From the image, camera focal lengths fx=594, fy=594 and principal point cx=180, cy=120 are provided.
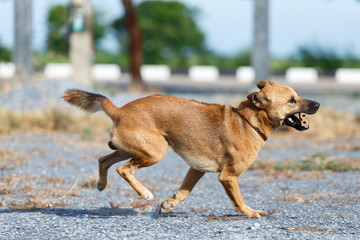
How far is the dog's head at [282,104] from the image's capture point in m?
5.37

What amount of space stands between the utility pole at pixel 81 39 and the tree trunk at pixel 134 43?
1.45m

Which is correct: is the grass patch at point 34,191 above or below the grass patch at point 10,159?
above

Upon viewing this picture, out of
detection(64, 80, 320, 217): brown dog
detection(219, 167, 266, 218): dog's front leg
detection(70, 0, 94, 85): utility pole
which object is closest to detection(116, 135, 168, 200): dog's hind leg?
detection(64, 80, 320, 217): brown dog

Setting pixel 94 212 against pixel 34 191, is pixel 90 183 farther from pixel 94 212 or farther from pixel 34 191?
pixel 94 212

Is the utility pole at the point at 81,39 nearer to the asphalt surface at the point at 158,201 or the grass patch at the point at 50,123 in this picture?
the grass patch at the point at 50,123

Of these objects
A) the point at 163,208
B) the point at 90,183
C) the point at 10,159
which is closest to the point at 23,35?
the point at 10,159

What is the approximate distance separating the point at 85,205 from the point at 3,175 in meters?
1.87

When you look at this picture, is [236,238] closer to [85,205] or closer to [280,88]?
[280,88]

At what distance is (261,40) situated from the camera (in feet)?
47.9

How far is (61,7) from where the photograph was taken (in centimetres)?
5375

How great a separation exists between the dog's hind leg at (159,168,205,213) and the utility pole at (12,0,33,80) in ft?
39.2

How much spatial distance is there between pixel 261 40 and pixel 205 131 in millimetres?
9550

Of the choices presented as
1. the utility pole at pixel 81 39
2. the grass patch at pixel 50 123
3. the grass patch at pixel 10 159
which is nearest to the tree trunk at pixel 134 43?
the utility pole at pixel 81 39

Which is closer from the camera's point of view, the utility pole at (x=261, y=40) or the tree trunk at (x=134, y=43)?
the utility pole at (x=261, y=40)
